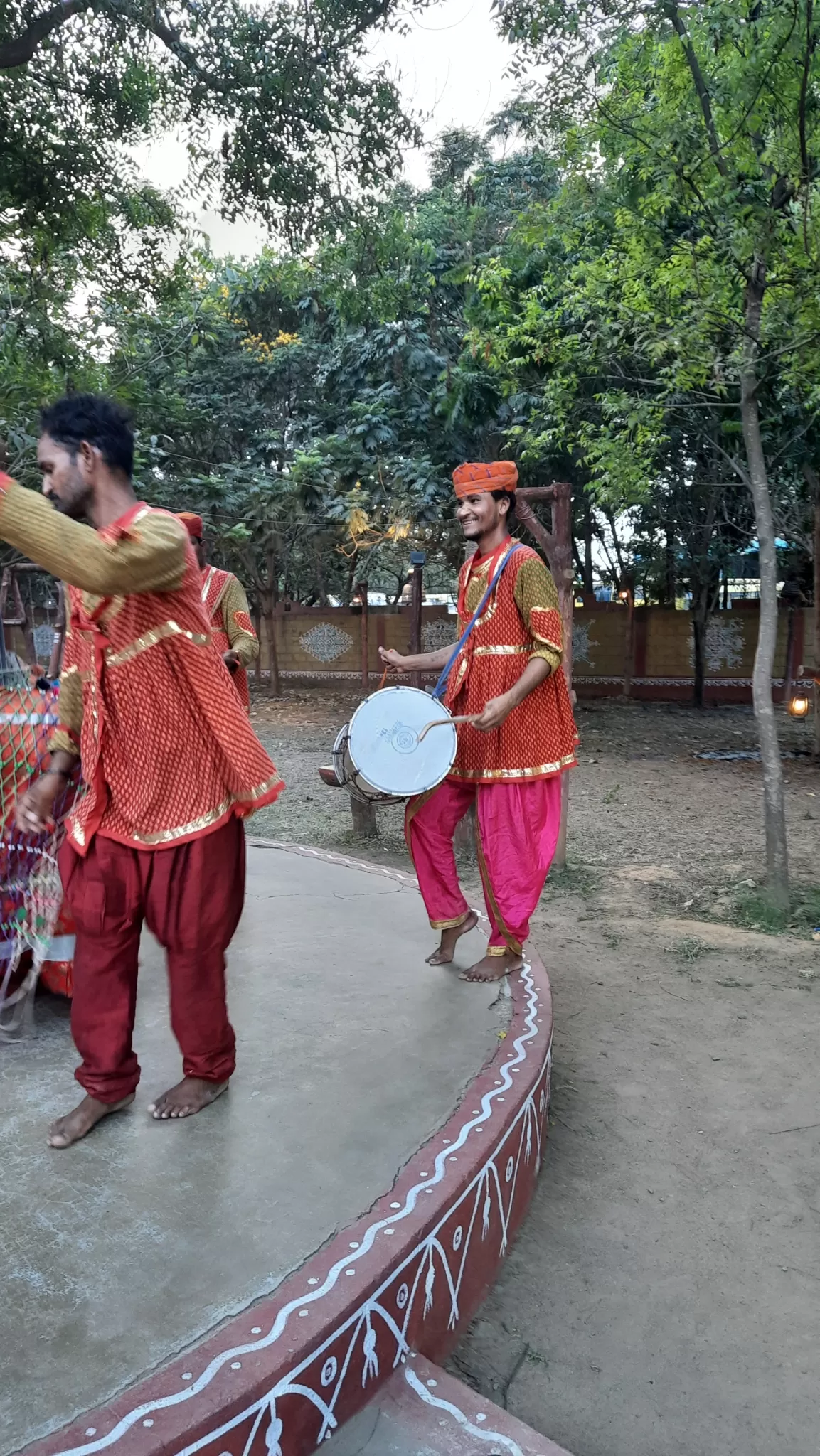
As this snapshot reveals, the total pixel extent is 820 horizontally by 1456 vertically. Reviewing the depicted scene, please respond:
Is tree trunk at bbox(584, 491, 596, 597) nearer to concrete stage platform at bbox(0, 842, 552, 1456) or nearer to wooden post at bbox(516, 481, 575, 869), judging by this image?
wooden post at bbox(516, 481, 575, 869)

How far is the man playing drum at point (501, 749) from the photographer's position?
3.27 m

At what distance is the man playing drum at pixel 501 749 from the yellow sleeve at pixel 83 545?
143 centimetres

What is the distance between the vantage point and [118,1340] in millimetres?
1634

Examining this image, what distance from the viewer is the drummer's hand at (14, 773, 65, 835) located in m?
2.33

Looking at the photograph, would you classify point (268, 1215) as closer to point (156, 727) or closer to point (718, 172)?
point (156, 727)

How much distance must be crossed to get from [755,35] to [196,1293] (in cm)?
536

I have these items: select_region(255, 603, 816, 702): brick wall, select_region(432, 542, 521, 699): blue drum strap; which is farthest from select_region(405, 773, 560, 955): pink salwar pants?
select_region(255, 603, 816, 702): brick wall

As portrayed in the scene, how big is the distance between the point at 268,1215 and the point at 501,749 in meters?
1.73

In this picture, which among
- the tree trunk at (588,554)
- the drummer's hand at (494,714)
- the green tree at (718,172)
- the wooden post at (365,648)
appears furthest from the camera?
the wooden post at (365,648)

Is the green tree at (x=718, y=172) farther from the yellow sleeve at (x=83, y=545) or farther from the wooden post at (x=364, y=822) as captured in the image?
the yellow sleeve at (x=83, y=545)

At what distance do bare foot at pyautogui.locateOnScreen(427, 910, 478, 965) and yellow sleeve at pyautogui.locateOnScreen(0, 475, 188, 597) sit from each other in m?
1.90

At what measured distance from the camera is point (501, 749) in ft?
10.8

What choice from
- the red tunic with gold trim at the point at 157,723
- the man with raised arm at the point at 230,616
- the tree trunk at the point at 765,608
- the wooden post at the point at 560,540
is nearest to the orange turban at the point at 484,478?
the red tunic with gold trim at the point at 157,723

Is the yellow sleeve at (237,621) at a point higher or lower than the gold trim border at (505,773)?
higher
